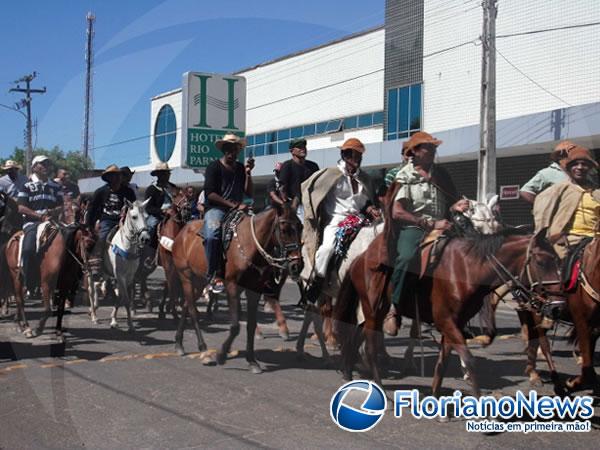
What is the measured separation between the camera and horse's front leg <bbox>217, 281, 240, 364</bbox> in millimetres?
8391

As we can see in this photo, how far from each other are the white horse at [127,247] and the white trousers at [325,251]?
397 cm

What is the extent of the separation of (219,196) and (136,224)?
2.65 metres

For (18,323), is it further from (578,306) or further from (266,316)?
(578,306)

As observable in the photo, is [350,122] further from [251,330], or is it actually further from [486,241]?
[486,241]

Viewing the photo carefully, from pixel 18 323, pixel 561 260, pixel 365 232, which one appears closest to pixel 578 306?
pixel 561 260

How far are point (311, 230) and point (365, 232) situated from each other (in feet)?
2.18

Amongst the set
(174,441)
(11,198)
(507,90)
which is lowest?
(174,441)

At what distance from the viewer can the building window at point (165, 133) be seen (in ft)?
125

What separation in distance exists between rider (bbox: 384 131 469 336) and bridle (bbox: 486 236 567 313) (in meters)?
0.72

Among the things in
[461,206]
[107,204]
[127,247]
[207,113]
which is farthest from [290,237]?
[207,113]

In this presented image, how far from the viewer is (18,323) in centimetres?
1149

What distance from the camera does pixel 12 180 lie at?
12.2 metres

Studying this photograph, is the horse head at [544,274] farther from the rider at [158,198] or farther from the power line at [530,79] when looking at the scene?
the power line at [530,79]

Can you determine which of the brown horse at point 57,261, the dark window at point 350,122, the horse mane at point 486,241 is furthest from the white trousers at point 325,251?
the dark window at point 350,122
